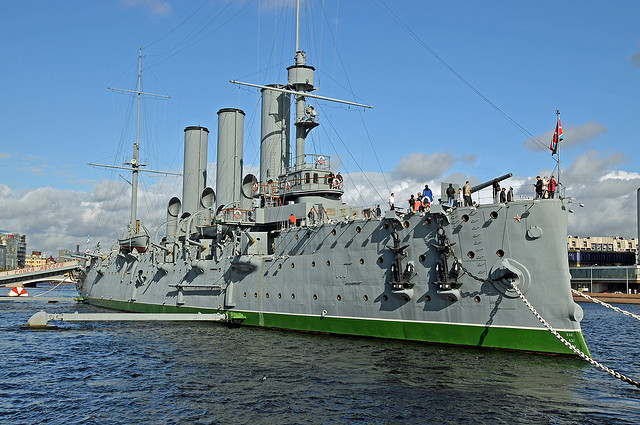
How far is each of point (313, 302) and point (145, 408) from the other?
12.3m

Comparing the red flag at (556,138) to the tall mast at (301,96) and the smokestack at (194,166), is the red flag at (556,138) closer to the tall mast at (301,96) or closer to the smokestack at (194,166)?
the tall mast at (301,96)

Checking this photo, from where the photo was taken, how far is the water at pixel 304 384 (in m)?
12.4

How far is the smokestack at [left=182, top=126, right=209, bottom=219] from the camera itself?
42.9 metres

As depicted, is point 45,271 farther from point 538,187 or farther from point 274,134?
point 538,187

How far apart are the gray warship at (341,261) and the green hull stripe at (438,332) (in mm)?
43

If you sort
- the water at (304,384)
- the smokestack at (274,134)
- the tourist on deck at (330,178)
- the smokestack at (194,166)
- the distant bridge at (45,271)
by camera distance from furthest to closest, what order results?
the distant bridge at (45,271), the smokestack at (194,166), the smokestack at (274,134), the tourist on deck at (330,178), the water at (304,384)

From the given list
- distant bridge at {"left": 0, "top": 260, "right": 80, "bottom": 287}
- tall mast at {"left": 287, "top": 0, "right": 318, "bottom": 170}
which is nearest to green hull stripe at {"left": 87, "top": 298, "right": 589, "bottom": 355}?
tall mast at {"left": 287, "top": 0, "right": 318, "bottom": 170}

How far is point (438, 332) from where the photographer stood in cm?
2011

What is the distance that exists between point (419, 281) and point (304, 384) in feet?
24.0

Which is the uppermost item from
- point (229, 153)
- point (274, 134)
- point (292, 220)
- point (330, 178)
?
point (274, 134)

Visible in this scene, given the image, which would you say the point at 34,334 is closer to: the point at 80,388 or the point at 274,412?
the point at 80,388

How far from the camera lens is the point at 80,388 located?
50.8ft

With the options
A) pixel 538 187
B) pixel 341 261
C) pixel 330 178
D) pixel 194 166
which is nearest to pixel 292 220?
pixel 330 178

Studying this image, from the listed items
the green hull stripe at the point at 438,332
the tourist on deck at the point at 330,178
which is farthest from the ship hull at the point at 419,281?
the tourist on deck at the point at 330,178
